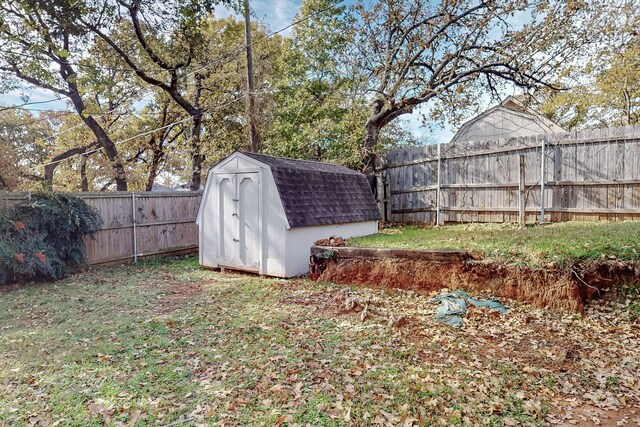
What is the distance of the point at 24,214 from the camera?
22.0 feet

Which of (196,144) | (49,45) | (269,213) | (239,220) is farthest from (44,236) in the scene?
(196,144)

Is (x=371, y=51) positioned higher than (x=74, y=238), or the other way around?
(x=371, y=51)

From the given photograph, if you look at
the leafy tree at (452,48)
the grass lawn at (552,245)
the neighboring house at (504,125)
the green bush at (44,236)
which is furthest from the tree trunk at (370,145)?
the green bush at (44,236)

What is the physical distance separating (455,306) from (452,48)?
27.1 ft

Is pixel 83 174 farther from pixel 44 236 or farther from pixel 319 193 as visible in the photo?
pixel 319 193

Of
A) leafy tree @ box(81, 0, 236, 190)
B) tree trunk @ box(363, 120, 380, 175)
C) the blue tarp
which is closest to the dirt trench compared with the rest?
the blue tarp

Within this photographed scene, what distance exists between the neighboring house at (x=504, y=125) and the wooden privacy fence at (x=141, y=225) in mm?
11326

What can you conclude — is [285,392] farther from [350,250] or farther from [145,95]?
[145,95]

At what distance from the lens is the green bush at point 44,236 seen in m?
6.38

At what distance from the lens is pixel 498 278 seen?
4887mm

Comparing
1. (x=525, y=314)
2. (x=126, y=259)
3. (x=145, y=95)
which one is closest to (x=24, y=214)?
(x=126, y=259)

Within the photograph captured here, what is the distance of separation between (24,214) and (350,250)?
6.09m

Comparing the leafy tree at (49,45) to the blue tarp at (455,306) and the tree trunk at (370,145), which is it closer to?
the tree trunk at (370,145)

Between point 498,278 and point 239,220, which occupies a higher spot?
point 239,220
